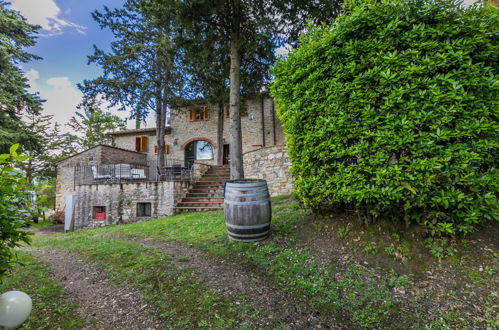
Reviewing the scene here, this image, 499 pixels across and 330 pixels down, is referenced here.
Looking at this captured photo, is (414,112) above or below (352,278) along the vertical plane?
above

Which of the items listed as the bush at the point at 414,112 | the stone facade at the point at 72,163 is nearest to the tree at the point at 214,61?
the bush at the point at 414,112

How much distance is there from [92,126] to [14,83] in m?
10.6

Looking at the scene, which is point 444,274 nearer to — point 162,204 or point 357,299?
point 357,299

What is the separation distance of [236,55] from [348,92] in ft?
17.1

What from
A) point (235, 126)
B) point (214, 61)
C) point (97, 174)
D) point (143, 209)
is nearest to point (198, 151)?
point (97, 174)

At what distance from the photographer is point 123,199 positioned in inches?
363

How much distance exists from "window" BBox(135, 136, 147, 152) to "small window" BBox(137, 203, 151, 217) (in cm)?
837

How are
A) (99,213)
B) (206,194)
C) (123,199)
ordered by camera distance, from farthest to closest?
1. (99,213)
2. (123,199)
3. (206,194)

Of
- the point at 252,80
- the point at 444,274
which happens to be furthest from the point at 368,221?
the point at 252,80

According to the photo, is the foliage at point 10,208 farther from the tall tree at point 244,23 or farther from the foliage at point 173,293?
the tall tree at point 244,23

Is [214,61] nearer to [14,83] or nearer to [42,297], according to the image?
[42,297]

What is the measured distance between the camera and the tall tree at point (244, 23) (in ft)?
20.5

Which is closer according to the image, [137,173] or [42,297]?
[42,297]

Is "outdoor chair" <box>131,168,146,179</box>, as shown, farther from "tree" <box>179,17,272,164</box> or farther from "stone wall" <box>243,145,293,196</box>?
"stone wall" <box>243,145,293,196</box>
